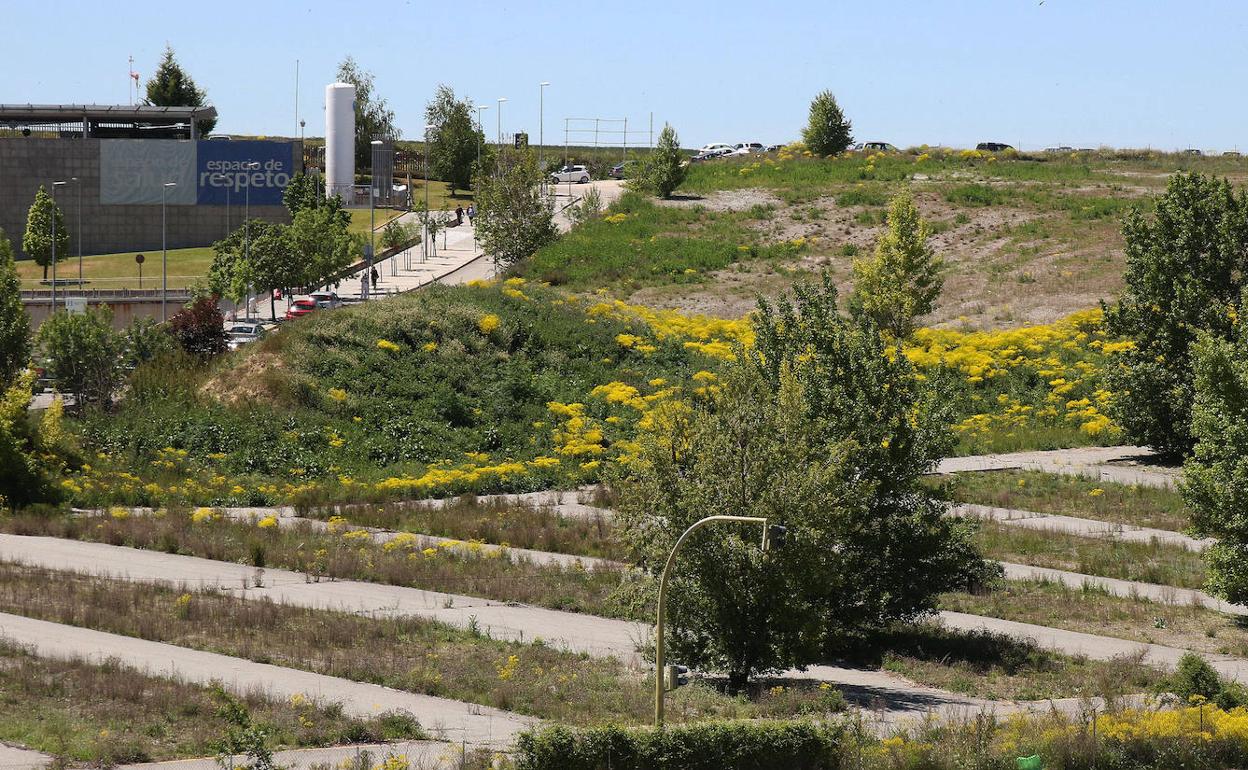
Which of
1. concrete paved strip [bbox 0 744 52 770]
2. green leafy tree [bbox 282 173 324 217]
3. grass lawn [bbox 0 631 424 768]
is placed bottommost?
grass lawn [bbox 0 631 424 768]

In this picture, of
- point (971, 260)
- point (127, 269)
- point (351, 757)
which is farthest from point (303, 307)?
point (351, 757)

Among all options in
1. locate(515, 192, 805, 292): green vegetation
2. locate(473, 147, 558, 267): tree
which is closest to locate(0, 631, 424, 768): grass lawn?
locate(515, 192, 805, 292): green vegetation

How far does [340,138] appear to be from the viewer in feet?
366

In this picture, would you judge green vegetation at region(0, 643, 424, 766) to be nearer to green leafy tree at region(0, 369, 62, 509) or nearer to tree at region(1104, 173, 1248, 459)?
green leafy tree at region(0, 369, 62, 509)

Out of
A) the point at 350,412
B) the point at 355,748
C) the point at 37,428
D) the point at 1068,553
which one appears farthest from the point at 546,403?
the point at 355,748

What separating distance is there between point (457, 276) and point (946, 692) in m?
61.1

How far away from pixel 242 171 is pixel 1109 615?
3446 inches

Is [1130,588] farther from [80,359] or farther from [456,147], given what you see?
[456,147]

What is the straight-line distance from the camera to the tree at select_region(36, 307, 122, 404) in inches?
1925

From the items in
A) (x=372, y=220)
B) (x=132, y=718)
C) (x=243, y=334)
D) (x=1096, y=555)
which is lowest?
(x=1096, y=555)

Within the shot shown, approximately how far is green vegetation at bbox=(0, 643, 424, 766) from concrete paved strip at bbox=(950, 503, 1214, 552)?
19.9 meters

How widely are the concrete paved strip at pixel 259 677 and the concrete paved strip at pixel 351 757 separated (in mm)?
823

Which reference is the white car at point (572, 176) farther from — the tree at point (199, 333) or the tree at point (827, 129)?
the tree at point (199, 333)

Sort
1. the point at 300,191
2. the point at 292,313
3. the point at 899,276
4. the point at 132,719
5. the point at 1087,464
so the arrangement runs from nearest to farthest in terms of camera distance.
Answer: the point at 132,719
the point at 1087,464
the point at 899,276
the point at 292,313
the point at 300,191
